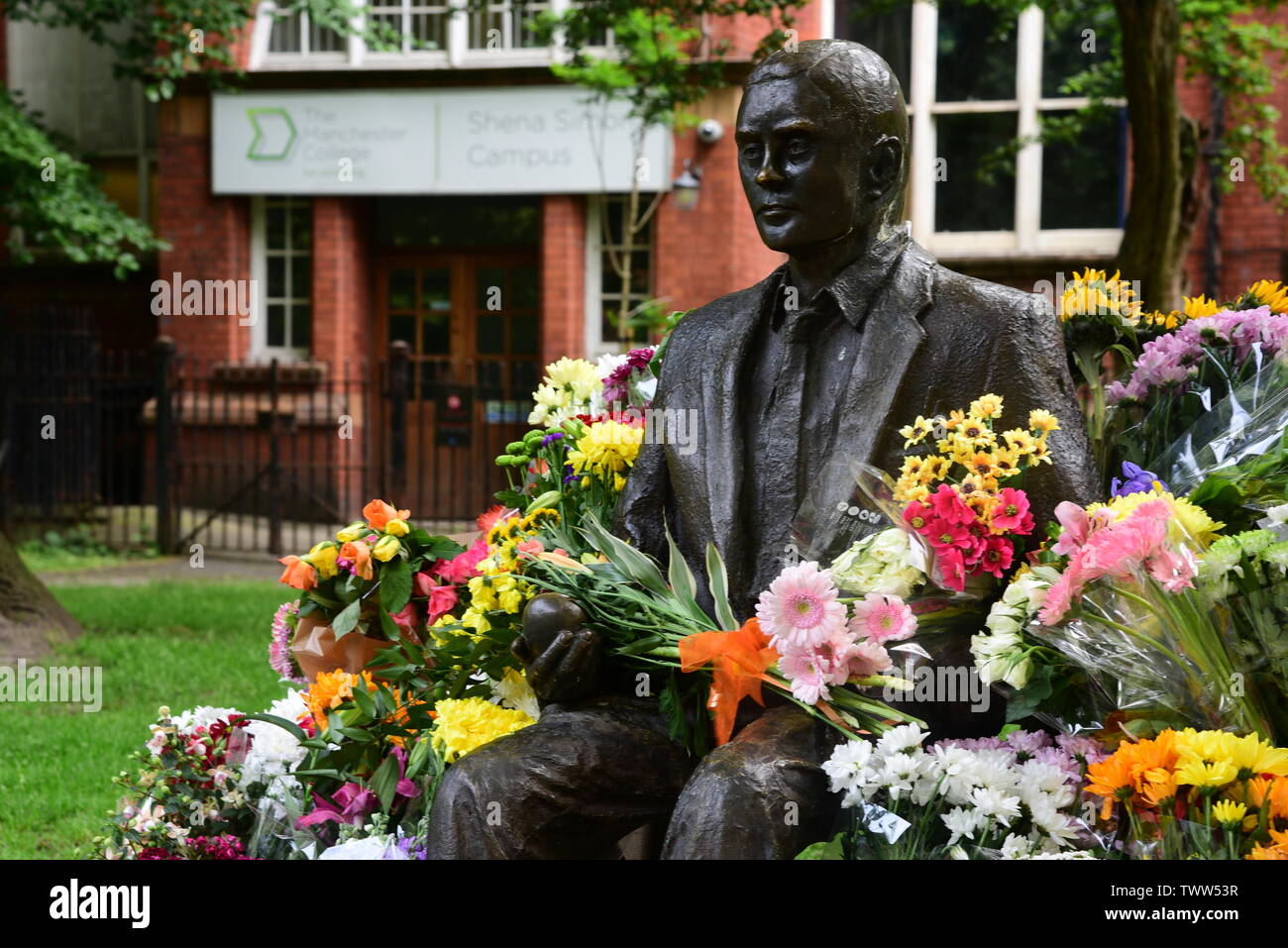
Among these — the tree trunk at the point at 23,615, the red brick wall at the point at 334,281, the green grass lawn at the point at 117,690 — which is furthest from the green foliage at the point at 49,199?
the tree trunk at the point at 23,615

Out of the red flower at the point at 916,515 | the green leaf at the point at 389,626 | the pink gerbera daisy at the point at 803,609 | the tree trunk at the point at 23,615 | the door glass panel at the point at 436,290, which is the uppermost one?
the door glass panel at the point at 436,290

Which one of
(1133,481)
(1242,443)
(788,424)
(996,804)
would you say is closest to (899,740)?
(996,804)

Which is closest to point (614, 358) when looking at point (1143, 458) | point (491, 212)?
point (1143, 458)

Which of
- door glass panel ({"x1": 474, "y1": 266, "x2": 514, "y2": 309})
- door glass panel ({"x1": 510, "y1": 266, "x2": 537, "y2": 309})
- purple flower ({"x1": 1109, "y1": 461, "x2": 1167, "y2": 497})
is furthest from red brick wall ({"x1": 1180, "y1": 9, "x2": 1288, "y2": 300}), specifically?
purple flower ({"x1": 1109, "y1": 461, "x2": 1167, "y2": 497})

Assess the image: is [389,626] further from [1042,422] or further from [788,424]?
[1042,422]

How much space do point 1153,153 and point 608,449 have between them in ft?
21.5

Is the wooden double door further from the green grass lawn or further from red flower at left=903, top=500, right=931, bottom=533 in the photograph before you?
red flower at left=903, top=500, right=931, bottom=533

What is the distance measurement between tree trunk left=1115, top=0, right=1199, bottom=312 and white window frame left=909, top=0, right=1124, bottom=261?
6.85m

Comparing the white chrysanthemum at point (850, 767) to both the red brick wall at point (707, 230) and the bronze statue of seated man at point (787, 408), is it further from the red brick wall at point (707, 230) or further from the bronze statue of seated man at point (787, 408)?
the red brick wall at point (707, 230)

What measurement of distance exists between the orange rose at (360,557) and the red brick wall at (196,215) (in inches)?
496

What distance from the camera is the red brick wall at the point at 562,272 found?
15.4 m

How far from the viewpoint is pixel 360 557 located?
4.04 metres
